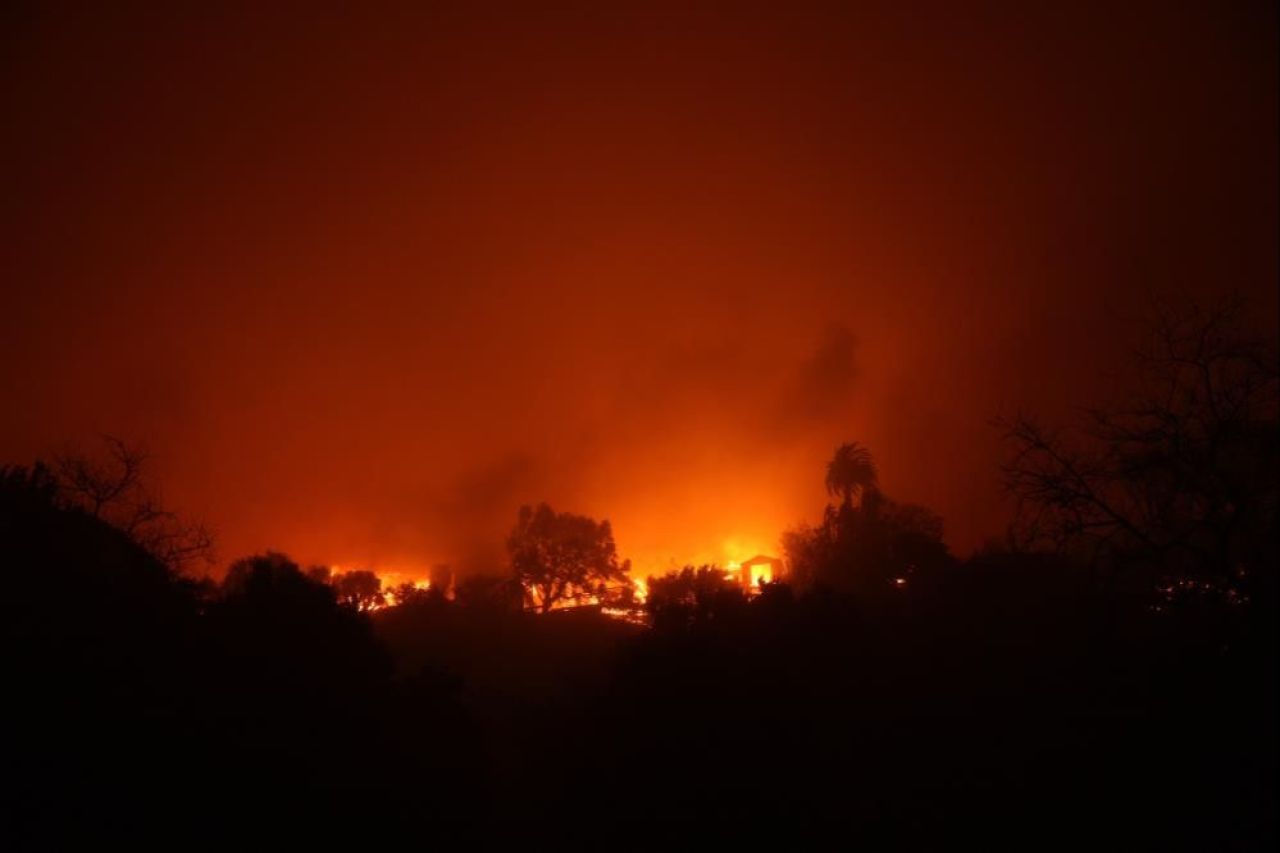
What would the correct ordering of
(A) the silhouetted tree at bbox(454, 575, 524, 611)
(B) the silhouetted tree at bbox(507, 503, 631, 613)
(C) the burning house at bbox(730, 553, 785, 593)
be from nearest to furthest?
(A) the silhouetted tree at bbox(454, 575, 524, 611) → (B) the silhouetted tree at bbox(507, 503, 631, 613) → (C) the burning house at bbox(730, 553, 785, 593)

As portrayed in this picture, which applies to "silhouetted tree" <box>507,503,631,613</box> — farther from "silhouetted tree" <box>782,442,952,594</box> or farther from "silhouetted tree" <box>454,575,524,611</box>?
"silhouetted tree" <box>782,442,952,594</box>

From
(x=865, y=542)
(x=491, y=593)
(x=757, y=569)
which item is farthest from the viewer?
(x=757, y=569)

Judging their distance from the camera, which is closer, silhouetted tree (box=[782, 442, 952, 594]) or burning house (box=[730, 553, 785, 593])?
silhouetted tree (box=[782, 442, 952, 594])

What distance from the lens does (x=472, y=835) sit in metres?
16.0

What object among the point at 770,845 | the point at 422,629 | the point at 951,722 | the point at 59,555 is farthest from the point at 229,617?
the point at 422,629

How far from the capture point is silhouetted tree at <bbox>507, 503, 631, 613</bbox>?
7069 cm

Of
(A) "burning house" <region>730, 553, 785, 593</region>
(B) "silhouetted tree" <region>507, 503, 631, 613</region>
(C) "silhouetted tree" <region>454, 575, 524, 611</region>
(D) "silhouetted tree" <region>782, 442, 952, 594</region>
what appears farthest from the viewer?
(A) "burning house" <region>730, 553, 785, 593</region>

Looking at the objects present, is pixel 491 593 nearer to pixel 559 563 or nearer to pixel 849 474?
pixel 559 563

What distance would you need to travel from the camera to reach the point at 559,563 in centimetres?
7125

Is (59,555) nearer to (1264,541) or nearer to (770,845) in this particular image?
(770,845)

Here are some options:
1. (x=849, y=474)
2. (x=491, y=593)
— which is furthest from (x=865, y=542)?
(x=491, y=593)

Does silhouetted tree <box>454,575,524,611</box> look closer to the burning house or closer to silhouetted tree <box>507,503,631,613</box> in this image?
silhouetted tree <box>507,503,631,613</box>

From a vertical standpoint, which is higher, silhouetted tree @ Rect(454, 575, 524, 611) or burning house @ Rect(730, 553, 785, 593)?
burning house @ Rect(730, 553, 785, 593)

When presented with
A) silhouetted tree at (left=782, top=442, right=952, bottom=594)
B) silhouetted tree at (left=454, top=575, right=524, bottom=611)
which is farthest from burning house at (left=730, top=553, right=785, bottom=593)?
silhouetted tree at (left=454, top=575, right=524, bottom=611)
